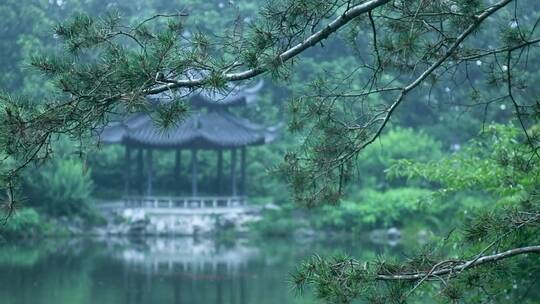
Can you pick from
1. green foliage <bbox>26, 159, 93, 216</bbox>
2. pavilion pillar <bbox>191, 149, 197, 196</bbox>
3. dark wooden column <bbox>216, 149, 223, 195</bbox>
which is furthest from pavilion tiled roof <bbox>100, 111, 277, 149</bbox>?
green foliage <bbox>26, 159, 93, 216</bbox>

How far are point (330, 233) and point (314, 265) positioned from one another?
15.0 metres

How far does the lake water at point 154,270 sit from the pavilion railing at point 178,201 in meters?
1.43

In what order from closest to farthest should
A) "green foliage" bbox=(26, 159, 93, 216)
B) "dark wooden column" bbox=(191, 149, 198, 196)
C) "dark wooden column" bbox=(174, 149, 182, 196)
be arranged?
"green foliage" bbox=(26, 159, 93, 216) → "dark wooden column" bbox=(191, 149, 198, 196) → "dark wooden column" bbox=(174, 149, 182, 196)

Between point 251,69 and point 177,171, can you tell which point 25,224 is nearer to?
point 177,171

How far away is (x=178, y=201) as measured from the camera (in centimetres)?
1931

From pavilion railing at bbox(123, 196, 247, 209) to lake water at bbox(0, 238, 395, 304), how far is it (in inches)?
56.1

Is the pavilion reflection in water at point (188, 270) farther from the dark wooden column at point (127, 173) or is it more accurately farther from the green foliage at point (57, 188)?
the dark wooden column at point (127, 173)

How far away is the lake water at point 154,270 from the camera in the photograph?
979 centimetres

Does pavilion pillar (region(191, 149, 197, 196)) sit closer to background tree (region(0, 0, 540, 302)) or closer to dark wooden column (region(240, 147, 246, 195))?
dark wooden column (region(240, 147, 246, 195))

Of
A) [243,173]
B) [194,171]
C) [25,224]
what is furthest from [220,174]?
[25,224]

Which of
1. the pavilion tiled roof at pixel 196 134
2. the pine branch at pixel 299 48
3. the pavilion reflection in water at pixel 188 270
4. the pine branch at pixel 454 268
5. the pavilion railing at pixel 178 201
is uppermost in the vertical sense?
the pavilion tiled roof at pixel 196 134

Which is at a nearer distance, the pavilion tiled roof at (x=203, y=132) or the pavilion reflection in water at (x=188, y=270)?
the pavilion reflection in water at (x=188, y=270)

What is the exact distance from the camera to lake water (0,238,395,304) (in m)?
9.79

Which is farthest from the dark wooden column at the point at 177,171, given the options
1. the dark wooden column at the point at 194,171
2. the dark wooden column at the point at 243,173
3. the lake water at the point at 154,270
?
the lake water at the point at 154,270
